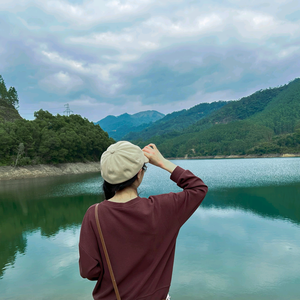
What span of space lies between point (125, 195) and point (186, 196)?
308 mm

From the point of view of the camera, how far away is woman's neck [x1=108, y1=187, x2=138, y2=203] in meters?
1.20

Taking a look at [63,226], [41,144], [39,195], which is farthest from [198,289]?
[41,144]

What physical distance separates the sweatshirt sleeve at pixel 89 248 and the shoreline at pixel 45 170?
3143 cm

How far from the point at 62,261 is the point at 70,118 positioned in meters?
46.8

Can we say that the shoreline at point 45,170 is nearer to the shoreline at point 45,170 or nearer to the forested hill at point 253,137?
the shoreline at point 45,170

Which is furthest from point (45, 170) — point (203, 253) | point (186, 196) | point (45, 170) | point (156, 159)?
point (186, 196)

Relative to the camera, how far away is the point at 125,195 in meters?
1.21

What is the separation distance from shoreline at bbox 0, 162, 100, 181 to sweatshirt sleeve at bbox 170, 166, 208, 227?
104ft

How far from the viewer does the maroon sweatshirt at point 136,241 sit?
1130 millimetres

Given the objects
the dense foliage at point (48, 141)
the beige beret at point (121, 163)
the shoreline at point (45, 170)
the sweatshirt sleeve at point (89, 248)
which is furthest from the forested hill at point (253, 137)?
the sweatshirt sleeve at point (89, 248)

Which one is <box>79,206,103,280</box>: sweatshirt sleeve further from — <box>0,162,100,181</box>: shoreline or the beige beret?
<box>0,162,100,181</box>: shoreline

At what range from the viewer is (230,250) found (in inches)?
259

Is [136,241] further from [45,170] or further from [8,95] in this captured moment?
[8,95]

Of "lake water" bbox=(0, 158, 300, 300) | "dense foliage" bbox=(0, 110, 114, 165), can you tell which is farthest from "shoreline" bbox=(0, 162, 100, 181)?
"lake water" bbox=(0, 158, 300, 300)
